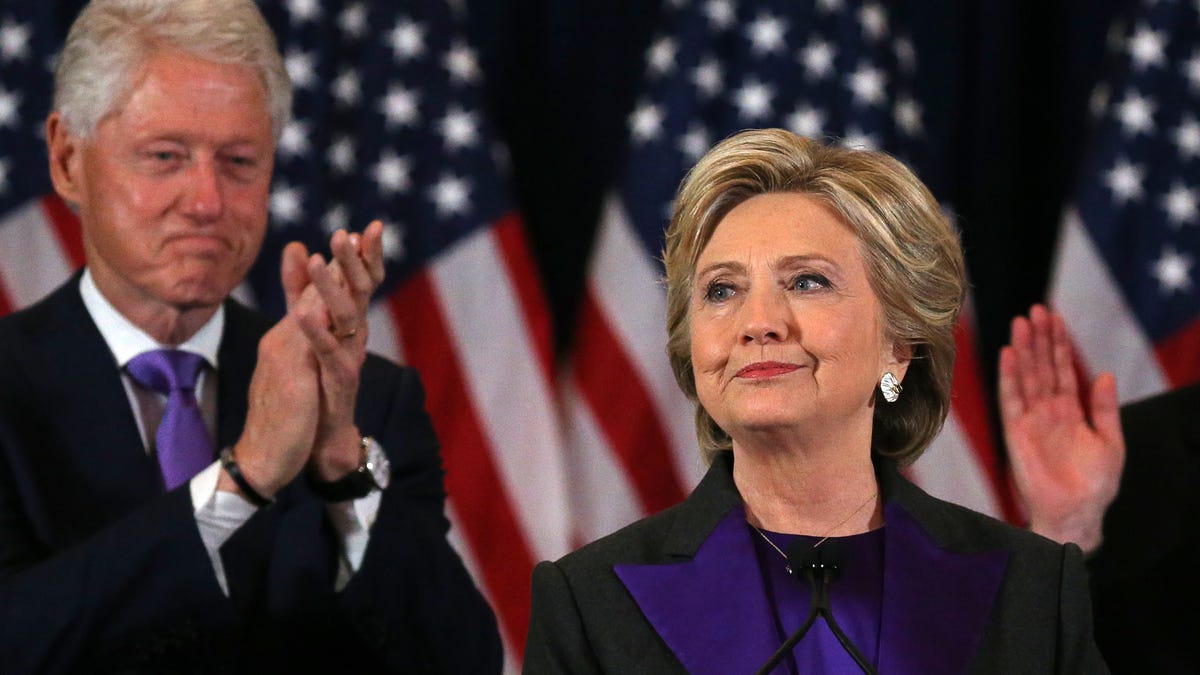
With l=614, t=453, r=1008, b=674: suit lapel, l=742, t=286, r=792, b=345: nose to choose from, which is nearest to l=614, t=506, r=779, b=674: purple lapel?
l=614, t=453, r=1008, b=674: suit lapel

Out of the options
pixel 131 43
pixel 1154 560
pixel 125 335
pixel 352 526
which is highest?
pixel 131 43

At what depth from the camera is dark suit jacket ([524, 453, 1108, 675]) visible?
1.78 m

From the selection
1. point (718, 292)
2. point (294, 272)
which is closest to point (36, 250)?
point (294, 272)

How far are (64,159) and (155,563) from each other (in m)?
0.75

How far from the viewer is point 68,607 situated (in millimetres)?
2240

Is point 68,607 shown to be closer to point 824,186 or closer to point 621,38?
point 824,186

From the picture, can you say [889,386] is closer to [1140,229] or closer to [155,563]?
[155,563]

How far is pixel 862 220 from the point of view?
6.27ft

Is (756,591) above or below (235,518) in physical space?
below

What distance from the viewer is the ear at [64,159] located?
2.60m

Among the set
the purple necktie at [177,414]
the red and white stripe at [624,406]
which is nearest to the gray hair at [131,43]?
the purple necktie at [177,414]

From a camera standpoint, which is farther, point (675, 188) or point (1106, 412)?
point (675, 188)

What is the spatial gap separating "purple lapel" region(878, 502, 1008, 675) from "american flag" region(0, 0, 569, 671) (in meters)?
1.74

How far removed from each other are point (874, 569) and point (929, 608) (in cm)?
10
